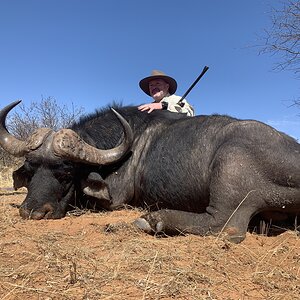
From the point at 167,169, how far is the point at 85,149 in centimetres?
104

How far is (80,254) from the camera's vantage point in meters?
2.73

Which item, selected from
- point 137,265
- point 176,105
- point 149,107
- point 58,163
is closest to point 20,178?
point 58,163

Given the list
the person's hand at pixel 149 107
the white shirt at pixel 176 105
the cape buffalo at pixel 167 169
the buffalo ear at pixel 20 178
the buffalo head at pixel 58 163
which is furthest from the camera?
the white shirt at pixel 176 105

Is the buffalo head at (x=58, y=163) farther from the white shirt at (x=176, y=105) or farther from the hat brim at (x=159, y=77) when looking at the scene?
the hat brim at (x=159, y=77)

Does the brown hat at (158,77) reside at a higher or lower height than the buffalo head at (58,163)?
higher

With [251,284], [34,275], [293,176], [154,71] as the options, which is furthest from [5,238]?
[154,71]

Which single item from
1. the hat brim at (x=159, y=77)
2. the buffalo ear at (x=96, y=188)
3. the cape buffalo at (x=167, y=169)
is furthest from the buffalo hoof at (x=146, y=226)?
the hat brim at (x=159, y=77)

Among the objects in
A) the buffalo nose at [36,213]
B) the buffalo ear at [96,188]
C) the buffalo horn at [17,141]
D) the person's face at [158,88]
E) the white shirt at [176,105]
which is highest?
the person's face at [158,88]

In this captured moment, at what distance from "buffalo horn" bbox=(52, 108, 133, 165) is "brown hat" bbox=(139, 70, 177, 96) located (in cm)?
277

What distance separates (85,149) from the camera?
15.4ft

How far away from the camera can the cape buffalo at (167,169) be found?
12.1ft

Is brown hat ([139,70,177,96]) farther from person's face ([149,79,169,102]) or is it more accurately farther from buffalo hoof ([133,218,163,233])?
buffalo hoof ([133,218,163,233])

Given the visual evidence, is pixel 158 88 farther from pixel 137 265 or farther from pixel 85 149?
pixel 137 265

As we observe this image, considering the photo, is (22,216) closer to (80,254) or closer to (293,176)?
(80,254)
